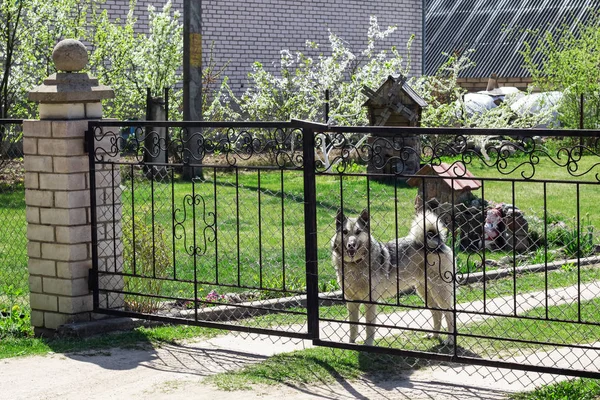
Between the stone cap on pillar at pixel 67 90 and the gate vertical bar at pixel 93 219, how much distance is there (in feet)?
0.58

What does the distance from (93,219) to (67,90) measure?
0.90 m

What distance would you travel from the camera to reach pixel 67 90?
6688 mm

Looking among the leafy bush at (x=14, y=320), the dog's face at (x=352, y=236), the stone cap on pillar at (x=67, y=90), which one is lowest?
the leafy bush at (x=14, y=320)

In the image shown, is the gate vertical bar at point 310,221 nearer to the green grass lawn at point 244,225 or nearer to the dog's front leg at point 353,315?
the green grass lawn at point 244,225

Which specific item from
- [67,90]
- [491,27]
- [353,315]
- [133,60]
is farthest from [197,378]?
[491,27]

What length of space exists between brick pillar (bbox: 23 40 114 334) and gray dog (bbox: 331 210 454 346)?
1.81 metres

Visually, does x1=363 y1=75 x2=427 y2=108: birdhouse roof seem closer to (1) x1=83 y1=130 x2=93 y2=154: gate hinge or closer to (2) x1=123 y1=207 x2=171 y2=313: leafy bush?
(2) x1=123 y1=207 x2=171 y2=313: leafy bush

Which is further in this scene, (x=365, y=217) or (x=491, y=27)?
(x=491, y=27)

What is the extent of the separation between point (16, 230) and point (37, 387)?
4800 millimetres

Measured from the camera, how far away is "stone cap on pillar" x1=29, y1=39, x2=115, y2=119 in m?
6.69

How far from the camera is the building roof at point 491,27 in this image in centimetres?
2669

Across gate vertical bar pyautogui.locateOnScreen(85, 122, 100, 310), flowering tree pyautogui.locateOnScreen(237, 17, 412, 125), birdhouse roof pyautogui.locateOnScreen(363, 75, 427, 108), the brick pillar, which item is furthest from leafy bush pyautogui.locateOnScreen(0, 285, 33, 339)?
flowering tree pyautogui.locateOnScreen(237, 17, 412, 125)

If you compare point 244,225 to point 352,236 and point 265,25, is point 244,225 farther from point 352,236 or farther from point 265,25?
point 265,25

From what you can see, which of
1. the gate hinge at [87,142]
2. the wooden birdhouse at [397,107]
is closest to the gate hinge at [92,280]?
the gate hinge at [87,142]
